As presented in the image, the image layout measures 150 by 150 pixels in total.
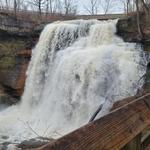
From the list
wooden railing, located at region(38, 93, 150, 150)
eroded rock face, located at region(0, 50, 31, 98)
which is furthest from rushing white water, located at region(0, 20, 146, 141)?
wooden railing, located at region(38, 93, 150, 150)

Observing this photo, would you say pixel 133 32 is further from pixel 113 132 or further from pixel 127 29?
pixel 113 132

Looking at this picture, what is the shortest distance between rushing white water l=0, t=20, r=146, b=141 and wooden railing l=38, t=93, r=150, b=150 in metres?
8.20

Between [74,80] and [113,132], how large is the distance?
11.8 m

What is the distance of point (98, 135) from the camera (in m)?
1.40

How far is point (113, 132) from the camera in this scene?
152 centimetres

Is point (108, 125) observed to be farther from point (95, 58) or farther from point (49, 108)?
point (49, 108)

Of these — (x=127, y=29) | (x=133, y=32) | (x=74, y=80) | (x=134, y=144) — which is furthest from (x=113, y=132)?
(x=127, y=29)

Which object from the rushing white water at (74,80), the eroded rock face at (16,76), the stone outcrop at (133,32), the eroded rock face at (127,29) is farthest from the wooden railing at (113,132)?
the eroded rock face at (16,76)

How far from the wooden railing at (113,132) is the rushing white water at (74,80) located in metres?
8.20

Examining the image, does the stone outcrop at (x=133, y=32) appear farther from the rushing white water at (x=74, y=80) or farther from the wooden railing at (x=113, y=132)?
the wooden railing at (x=113, y=132)

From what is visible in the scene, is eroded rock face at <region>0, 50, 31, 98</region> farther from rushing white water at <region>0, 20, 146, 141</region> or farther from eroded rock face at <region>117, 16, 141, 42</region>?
eroded rock face at <region>117, 16, 141, 42</region>

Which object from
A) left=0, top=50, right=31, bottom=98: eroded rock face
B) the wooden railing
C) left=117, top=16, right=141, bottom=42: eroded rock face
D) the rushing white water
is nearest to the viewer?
the wooden railing

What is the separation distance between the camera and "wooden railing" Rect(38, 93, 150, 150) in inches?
50.7

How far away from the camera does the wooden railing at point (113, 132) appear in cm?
129
